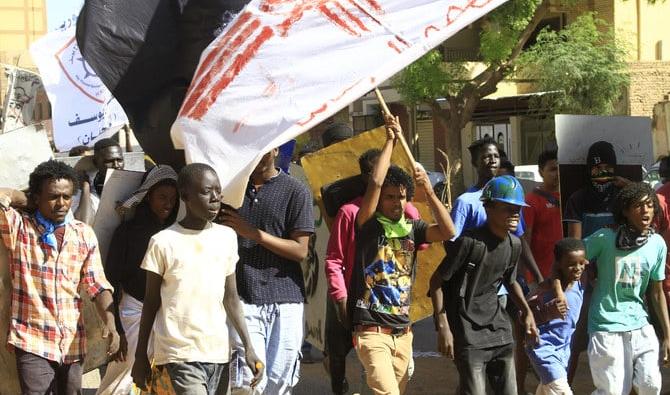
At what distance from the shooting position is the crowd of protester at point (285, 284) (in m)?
4.94

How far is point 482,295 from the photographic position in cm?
586

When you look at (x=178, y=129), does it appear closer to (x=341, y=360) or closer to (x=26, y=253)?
(x=26, y=253)

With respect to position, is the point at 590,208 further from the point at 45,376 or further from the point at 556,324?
the point at 45,376

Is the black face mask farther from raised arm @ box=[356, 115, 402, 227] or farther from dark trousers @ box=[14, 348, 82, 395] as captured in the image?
dark trousers @ box=[14, 348, 82, 395]

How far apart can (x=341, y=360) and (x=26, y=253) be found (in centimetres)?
223

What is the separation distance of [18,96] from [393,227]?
9474 millimetres

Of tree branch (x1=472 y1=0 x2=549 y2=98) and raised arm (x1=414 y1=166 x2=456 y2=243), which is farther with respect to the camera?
tree branch (x1=472 y1=0 x2=549 y2=98)

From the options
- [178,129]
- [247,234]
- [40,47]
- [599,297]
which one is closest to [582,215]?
[599,297]

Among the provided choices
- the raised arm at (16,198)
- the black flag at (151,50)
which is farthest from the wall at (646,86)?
the raised arm at (16,198)

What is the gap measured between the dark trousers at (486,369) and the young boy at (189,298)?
1362 millimetres

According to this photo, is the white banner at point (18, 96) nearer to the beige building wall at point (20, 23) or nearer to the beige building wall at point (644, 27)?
the beige building wall at point (644, 27)

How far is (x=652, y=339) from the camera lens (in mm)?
6391

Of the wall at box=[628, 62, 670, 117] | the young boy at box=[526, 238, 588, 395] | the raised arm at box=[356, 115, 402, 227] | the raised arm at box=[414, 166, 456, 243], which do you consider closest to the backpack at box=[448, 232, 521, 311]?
the raised arm at box=[414, 166, 456, 243]

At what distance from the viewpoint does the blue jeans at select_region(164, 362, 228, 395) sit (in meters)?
4.82
